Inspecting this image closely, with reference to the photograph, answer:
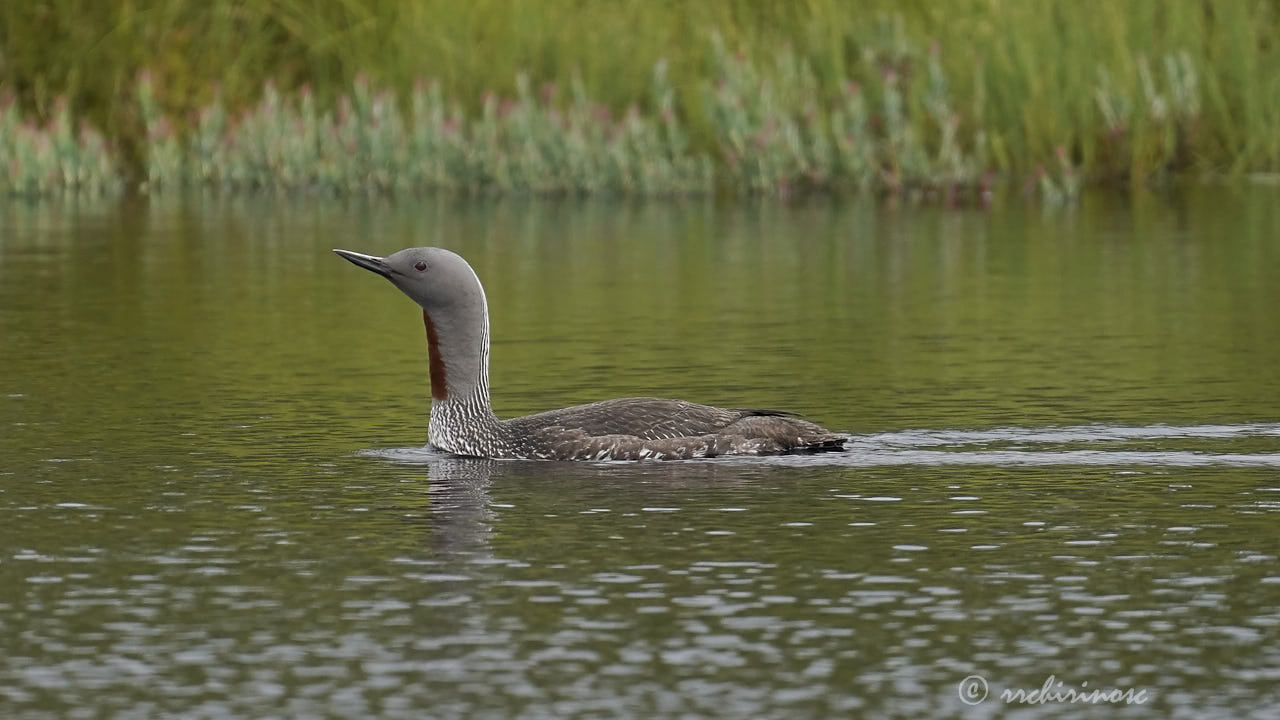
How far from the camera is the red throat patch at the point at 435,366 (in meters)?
13.2

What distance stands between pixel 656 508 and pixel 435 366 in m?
2.46

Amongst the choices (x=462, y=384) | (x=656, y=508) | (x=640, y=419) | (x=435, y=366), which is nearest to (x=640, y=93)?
(x=435, y=366)

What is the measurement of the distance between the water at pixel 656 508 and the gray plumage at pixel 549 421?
0.23 metres

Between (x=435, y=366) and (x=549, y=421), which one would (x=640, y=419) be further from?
(x=435, y=366)

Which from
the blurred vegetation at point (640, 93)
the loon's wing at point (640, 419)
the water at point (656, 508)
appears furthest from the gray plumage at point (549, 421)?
the blurred vegetation at point (640, 93)

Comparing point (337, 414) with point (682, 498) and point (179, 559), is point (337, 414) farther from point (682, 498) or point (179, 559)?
point (179, 559)

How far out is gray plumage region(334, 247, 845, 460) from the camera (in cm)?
1263

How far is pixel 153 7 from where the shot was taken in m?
36.6

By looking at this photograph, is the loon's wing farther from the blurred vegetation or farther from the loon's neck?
the blurred vegetation

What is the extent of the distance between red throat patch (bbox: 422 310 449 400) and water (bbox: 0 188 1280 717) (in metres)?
0.34

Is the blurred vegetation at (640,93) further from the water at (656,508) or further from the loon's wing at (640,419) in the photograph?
the loon's wing at (640,419)

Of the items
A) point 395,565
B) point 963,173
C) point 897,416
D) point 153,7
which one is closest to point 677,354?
point 897,416

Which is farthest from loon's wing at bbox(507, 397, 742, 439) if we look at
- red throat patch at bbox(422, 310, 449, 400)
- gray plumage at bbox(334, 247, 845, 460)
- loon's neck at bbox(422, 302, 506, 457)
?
red throat patch at bbox(422, 310, 449, 400)

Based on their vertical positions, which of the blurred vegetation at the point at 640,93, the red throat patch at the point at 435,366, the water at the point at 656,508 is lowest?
the water at the point at 656,508
